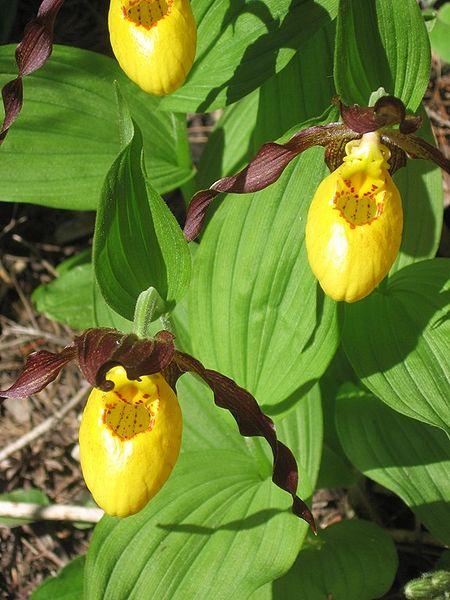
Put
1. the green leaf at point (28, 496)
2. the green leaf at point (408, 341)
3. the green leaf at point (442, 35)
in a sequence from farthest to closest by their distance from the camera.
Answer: the green leaf at point (28, 496) < the green leaf at point (442, 35) < the green leaf at point (408, 341)

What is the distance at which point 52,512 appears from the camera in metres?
2.59

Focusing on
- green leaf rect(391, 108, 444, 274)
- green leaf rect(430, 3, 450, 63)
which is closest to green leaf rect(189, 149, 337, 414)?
green leaf rect(391, 108, 444, 274)

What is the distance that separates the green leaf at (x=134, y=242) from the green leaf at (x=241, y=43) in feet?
2.42

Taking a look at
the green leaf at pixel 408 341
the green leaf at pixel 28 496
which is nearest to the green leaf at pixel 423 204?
the green leaf at pixel 408 341

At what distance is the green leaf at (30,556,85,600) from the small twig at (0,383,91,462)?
1.91 ft

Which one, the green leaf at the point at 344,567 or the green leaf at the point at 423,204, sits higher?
the green leaf at the point at 423,204

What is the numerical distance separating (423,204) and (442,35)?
22.7 inches

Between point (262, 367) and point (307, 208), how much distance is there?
433mm

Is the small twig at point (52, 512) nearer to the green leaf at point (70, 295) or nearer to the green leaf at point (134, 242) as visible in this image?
the green leaf at point (70, 295)

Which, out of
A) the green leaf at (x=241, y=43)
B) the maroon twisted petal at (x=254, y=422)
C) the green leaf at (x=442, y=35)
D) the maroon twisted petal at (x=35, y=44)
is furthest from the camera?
the green leaf at (x=442, y=35)

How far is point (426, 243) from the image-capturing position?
7.70 ft

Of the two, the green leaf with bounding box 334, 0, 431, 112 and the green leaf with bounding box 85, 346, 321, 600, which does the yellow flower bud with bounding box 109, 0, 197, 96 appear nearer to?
the green leaf with bounding box 334, 0, 431, 112

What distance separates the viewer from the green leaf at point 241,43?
2238 mm

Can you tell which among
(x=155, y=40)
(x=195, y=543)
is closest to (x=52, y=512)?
(x=195, y=543)
